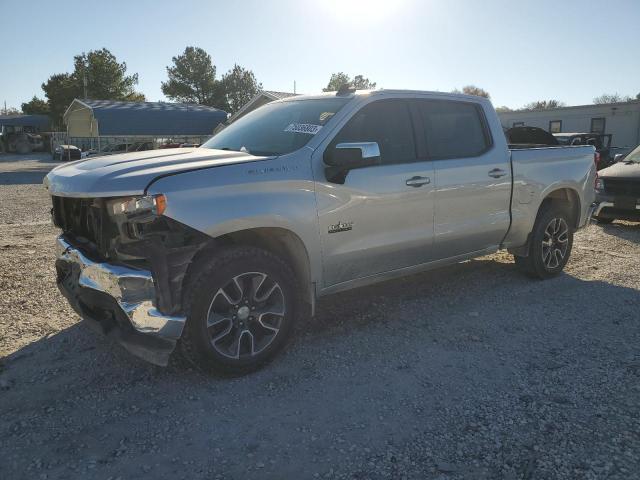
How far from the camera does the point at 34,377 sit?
11.5 feet

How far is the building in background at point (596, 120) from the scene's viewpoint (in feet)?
89.5

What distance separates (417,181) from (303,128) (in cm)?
106

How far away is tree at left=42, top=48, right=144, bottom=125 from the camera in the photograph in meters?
55.0

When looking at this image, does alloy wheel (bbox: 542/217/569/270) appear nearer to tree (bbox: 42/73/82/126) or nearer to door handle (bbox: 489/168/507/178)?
door handle (bbox: 489/168/507/178)

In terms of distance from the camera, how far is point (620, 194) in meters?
8.73

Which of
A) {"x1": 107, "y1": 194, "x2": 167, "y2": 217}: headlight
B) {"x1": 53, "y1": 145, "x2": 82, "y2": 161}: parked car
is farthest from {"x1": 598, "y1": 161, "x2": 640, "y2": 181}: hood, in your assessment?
{"x1": 53, "y1": 145, "x2": 82, "y2": 161}: parked car

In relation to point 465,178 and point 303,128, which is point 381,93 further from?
point 465,178

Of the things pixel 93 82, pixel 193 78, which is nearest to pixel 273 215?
pixel 93 82

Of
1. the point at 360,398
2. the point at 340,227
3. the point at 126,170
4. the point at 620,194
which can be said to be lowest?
the point at 360,398

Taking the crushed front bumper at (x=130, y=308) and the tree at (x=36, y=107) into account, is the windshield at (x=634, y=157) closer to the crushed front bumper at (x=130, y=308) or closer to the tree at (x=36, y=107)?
the crushed front bumper at (x=130, y=308)

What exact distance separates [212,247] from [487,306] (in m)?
2.86

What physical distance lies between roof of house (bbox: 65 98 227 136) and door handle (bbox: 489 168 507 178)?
30.2 meters

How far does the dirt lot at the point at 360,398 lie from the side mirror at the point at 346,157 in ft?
4.45

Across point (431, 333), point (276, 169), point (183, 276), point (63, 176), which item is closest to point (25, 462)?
point (183, 276)
